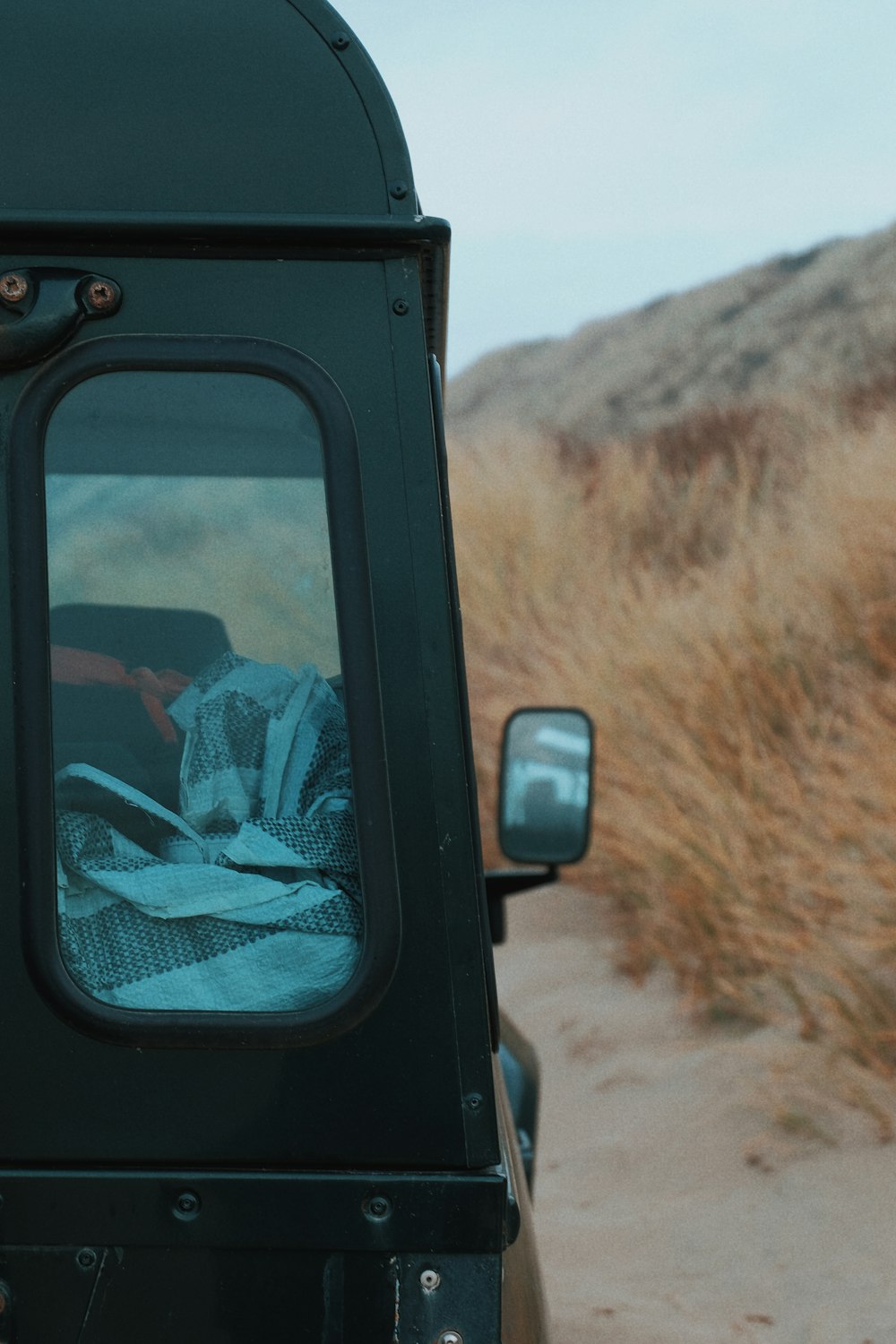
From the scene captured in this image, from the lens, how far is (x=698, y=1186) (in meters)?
4.22

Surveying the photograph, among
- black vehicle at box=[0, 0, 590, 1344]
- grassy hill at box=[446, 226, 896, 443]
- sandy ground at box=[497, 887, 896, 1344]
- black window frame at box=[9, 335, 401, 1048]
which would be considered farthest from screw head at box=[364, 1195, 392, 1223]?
grassy hill at box=[446, 226, 896, 443]

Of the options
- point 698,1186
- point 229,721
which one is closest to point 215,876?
point 229,721

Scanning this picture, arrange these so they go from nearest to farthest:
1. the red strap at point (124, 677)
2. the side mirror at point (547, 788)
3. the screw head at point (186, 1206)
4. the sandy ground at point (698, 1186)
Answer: the screw head at point (186, 1206) < the red strap at point (124, 677) < the side mirror at point (547, 788) < the sandy ground at point (698, 1186)

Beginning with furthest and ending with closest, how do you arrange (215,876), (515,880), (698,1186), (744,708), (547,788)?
(744,708)
(698,1186)
(515,880)
(547,788)
(215,876)

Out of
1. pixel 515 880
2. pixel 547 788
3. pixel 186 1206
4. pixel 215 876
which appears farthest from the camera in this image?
pixel 515 880

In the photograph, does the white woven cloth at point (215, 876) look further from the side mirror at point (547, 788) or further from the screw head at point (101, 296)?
the side mirror at point (547, 788)

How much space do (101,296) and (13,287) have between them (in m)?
0.08

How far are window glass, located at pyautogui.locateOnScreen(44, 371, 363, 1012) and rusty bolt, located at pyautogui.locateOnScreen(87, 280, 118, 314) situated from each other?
0.21 feet

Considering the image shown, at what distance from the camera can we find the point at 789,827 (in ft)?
16.8

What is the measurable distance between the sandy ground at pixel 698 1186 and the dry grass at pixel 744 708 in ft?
0.73

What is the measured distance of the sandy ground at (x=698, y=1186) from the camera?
3.42 metres

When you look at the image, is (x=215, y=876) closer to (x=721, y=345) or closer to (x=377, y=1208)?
(x=377, y=1208)

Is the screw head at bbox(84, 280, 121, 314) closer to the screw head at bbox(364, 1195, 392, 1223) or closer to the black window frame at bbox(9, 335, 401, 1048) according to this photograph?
the black window frame at bbox(9, 335, 401, 1048)

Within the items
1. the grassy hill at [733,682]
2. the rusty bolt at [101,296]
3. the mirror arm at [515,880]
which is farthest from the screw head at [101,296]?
the grassy hill at [733,682]
